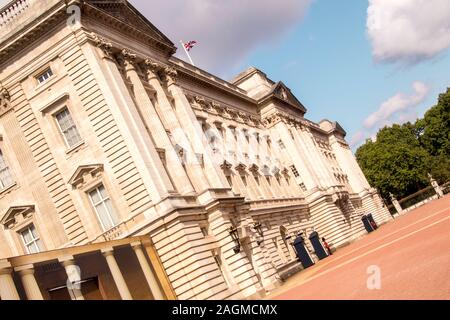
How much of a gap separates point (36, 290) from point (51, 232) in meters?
10.5

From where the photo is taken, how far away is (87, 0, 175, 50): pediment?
30.4 metres

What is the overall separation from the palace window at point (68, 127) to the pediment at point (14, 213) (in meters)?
4.43

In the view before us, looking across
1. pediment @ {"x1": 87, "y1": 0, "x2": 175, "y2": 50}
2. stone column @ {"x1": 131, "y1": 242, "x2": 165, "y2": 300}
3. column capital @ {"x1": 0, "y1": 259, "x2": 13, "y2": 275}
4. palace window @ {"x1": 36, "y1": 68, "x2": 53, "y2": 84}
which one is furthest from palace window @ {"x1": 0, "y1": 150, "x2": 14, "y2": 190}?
column capital @ {"x1": 0, "y1": 259, "x2": 13, "y2": 275}

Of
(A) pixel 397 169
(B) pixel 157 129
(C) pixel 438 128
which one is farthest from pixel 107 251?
(C) pixel 438 128

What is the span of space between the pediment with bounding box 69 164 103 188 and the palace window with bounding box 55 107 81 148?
1.83 meters

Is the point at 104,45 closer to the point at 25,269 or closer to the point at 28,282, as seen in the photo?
the point at 25,269

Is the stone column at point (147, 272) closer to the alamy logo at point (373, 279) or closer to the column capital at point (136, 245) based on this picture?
the column capital at point (136, 245)

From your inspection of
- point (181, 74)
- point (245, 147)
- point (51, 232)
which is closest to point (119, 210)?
point (51, 232)

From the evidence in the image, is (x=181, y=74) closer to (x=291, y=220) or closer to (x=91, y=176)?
(x=91, y=176)

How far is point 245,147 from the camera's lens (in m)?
47.3

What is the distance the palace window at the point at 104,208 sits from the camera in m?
27.1

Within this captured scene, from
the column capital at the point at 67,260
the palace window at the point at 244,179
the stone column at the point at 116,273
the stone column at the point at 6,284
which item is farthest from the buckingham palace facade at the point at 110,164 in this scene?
the palace window at the point at 244,179

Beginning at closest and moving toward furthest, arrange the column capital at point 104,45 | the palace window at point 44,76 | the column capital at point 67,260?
the column capital at point 67,260 < the column capital at point 104,45 < the palace window at point 44,76

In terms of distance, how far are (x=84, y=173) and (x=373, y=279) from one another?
17.3 meters
